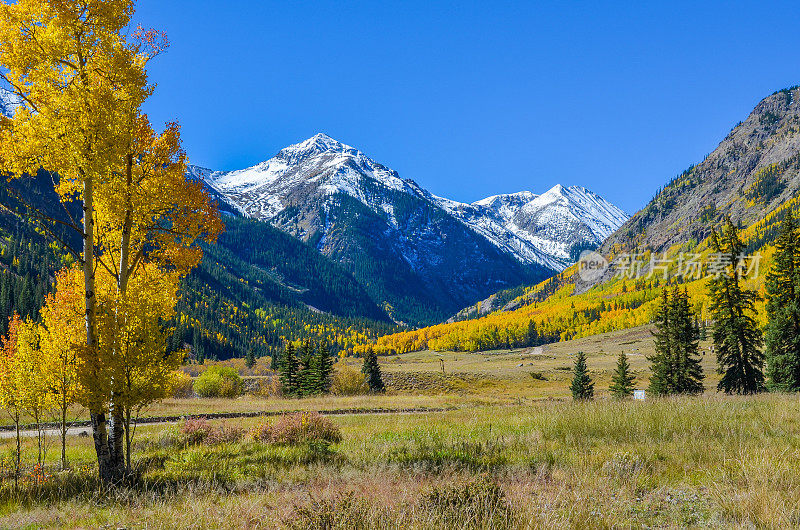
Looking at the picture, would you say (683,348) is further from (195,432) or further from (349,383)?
(349,383)

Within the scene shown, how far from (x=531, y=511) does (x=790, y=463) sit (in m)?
4.91

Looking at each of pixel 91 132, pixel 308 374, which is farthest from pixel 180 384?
pixel 308 374

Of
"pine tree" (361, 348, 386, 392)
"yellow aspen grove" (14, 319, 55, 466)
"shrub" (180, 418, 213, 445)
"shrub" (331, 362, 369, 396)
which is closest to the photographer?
"yellow aspen grove" (14, 319, 55, 466)

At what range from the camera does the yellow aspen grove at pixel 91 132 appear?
9.98 meters

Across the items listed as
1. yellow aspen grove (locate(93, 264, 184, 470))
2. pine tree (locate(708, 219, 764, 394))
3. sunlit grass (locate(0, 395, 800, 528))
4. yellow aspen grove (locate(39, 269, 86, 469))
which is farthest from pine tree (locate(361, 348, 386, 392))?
yellow aspen grove (locate(93, 264, 184, 470))

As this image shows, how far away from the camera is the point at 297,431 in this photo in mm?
14219

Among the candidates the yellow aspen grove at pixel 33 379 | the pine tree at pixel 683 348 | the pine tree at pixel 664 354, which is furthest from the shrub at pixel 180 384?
the pine tree at pixel 683 348

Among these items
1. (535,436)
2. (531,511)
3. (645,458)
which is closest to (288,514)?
(531,511)

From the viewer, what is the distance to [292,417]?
601 inches

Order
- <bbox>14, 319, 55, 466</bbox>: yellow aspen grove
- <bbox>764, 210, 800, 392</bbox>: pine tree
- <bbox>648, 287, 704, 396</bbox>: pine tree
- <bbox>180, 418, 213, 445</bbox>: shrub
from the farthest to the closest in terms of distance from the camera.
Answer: <bbox>648, 287, 704, 396</bbox>: pine tree
<bbox>764, 210, 800, 392</bbox>: pine tree
<bbox>180, 418, 213, 445</bbox>: shrub
<bbox>14, 319, 55, 466</bbox>: yellow aspen grove

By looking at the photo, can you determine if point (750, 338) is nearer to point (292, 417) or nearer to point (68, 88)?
point (292, 417)

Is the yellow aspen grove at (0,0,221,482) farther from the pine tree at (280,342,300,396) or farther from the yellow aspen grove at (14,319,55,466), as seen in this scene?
the pine tree at (280,342,300,396)

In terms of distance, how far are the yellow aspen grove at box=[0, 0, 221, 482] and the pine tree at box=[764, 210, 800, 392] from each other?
133 feet

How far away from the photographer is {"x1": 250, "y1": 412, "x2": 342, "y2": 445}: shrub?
45.3 ft
